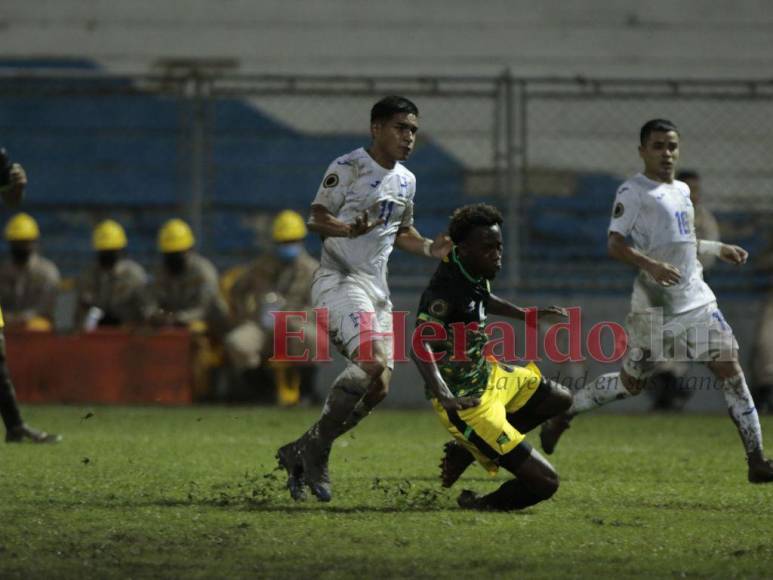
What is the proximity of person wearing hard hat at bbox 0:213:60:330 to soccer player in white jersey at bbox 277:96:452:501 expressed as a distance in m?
7.51

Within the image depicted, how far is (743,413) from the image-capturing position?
341 inches

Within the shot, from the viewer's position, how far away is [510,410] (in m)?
7.90

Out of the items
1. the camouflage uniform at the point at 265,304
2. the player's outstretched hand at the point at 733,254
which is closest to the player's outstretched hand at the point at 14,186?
the player's outstretched hand at the point at 733,254

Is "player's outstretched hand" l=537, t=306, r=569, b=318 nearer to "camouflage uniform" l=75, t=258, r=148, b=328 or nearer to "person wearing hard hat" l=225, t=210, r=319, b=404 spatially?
"person wearing hard hat" l=225, t=210, r=319, b=404

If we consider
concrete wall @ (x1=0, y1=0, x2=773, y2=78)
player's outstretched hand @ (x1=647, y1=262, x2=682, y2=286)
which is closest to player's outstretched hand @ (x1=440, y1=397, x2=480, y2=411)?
player's outstretched hand @ (x1=647, y1=262, x2=682, y2=286)

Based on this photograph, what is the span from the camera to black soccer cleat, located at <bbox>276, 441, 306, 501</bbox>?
7805 mm

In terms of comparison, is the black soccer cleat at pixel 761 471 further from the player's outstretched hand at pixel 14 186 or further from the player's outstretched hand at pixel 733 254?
the player's outstretched hand at pixel 14 186

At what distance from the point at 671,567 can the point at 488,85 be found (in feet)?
35.5

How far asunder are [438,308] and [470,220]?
0.45m

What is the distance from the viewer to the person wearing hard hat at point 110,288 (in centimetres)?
1509

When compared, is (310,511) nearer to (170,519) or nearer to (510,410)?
(170,519)

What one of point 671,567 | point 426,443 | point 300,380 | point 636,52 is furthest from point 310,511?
point 636,52

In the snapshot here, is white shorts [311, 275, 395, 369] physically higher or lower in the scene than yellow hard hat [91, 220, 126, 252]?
lower

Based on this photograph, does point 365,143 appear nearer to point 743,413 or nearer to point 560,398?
point 743,413
